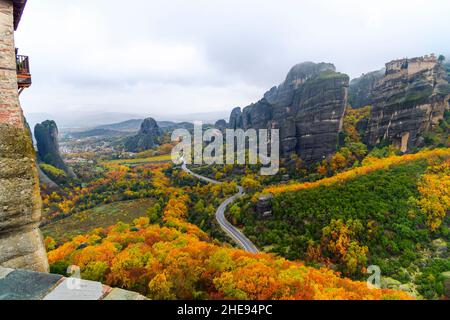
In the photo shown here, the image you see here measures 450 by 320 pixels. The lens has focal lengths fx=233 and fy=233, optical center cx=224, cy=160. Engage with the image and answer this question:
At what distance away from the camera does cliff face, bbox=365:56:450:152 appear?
45688 millimetres

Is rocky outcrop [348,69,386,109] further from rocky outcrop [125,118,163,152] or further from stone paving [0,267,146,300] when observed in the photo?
rocky outcrop [125,118,163,152]

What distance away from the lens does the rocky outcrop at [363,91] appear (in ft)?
270

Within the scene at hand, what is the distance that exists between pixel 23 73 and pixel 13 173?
373cm

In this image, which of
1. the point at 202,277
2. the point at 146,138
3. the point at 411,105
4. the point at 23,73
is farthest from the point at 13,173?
the point at 146,138

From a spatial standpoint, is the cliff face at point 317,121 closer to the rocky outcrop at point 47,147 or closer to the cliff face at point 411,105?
the cliff face at point 411,105

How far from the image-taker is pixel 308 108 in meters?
64.1

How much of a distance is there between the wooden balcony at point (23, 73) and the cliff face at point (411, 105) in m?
57.3

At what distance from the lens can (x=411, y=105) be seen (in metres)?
46.8

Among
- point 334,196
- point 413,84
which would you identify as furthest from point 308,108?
point 334,196

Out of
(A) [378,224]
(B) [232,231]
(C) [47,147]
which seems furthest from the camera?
(C) [47,147]

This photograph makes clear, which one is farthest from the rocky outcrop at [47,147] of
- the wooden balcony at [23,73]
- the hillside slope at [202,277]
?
the wooden balcony at [23,73]

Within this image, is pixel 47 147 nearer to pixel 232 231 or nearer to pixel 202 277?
pixel 232 231

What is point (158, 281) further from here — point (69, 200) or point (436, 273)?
point (69, 200)
